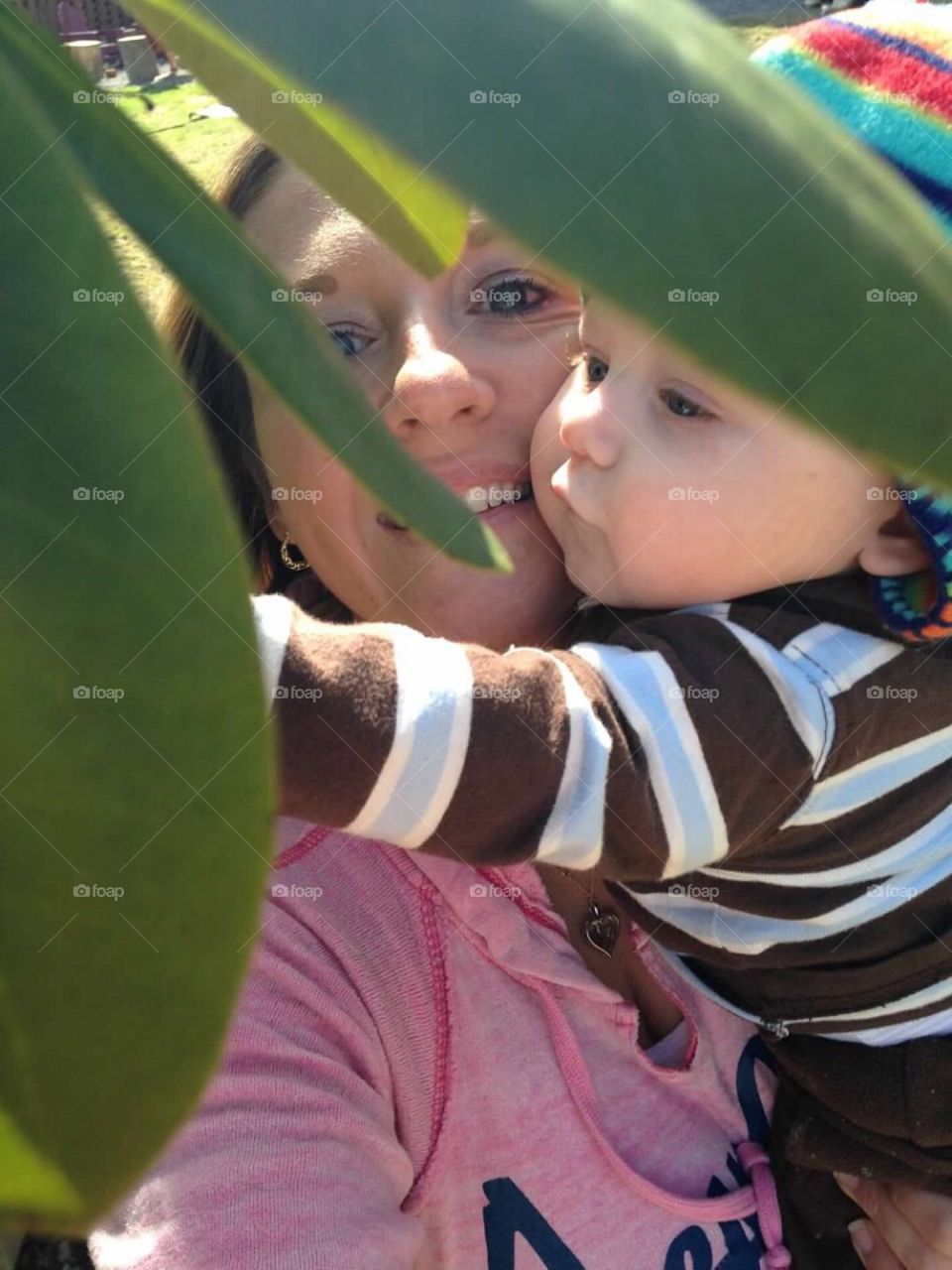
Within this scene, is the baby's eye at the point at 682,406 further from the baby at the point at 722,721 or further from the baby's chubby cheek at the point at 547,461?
the baby's chubby cheek at the point at 547,461

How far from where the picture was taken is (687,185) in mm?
162

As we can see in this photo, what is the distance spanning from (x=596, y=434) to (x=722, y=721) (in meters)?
0.15

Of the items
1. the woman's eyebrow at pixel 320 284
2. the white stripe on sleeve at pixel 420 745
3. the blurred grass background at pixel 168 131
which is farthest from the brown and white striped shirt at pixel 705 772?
the woman's eyebrow at pixel 320 284

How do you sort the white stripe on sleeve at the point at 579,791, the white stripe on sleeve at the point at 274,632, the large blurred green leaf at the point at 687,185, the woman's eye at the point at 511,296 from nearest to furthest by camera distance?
the large blurred green leaf at the point at 687,185 < the white stripe on sleeve at the point at 274,632 < the white stripe on sleeve at the point at 579,791 < the woman's eye at the point at 511,296

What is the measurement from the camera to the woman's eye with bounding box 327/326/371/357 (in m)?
0.65

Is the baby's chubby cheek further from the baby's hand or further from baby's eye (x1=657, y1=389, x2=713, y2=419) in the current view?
the baby's hand

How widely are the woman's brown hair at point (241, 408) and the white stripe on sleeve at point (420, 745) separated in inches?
3.5

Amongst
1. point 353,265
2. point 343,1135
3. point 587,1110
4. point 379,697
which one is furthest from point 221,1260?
point 353,265

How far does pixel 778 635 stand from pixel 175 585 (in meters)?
0.44

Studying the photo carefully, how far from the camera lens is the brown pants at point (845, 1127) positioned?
72cm

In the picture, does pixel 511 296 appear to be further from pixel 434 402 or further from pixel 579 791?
pixel 579 791

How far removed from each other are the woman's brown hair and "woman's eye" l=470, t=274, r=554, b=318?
136mm

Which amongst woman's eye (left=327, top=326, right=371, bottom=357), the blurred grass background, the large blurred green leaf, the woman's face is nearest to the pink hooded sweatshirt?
the woman's face

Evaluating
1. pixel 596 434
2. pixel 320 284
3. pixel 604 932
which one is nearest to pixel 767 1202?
pixel 604 932
